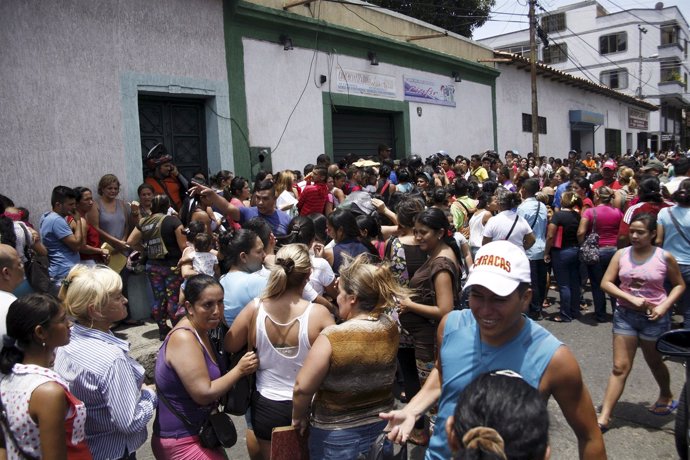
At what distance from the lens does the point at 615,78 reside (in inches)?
1854

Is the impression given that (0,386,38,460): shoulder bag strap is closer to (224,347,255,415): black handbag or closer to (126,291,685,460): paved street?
(224,347,255,415): black handbag

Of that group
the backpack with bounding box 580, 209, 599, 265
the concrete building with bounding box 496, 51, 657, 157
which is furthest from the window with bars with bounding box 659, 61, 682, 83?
the backpack with bounding box 580, 209, 599, 265

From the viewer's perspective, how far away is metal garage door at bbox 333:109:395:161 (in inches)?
477

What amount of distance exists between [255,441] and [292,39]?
8.58 m

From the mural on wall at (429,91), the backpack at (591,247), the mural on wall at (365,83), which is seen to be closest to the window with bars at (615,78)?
the mural on wall at (429,91)

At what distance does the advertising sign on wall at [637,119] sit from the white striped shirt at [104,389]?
36890 millimetres

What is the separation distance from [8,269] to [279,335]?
1.73m

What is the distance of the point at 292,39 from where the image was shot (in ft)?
33.8

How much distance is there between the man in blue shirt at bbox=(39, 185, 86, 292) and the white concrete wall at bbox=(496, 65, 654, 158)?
1499 cm

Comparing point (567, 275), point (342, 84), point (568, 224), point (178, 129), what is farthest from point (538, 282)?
point (342, 84)

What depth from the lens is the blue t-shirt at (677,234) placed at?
538 cm

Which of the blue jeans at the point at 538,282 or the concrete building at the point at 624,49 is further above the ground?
the concrete building at the point at 624,49

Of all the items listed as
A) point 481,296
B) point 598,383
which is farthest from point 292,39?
point 481,296

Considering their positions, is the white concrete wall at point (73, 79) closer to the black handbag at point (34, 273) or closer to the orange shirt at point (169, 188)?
the orange shirt at point (169, 188)
